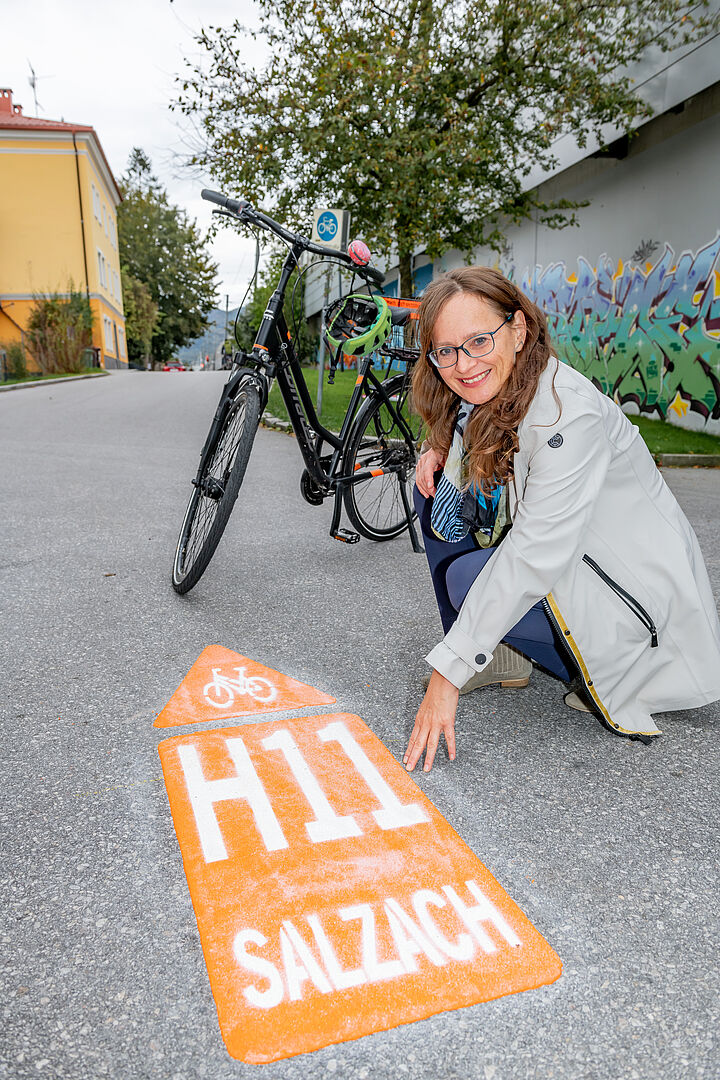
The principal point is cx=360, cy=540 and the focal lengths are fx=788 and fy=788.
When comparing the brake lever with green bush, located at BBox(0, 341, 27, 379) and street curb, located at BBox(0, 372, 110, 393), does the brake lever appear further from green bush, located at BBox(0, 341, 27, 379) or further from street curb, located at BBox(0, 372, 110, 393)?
green bush, located at BBox(0, 341, 27, 379)

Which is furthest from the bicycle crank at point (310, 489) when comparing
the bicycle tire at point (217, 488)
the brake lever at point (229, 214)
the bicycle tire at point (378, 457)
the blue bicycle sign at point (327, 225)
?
the blue bicycle sign at point (327, 225)

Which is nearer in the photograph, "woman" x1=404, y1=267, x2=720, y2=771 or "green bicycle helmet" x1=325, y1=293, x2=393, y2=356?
"woman" x1=404, y1=267, x2=720, y2=771

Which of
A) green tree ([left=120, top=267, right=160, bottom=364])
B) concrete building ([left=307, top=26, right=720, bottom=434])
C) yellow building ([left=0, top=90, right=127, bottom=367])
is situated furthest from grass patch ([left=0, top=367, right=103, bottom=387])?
green tree ([left=120, top=267, right=160, bottom=364])

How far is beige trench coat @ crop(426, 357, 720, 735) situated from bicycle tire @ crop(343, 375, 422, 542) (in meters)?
1.95

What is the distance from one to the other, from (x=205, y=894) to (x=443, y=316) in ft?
5.20

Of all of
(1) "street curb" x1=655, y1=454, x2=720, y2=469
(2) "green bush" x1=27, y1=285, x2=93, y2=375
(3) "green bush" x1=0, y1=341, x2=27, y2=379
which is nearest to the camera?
(1) "street curb" x1=655, y1=454, x2=720, y2=469

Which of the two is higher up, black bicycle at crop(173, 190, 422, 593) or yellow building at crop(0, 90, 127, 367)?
yellow building at crop(0, 90, 127, 367)

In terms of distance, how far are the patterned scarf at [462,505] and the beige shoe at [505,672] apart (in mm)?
481

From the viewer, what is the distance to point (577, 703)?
2.78 metres

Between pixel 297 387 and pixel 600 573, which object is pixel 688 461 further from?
pixel 600 573

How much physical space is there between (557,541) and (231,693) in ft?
4.43

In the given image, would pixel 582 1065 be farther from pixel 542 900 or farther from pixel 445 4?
pixel 445 4

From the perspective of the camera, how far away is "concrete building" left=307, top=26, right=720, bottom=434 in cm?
1078

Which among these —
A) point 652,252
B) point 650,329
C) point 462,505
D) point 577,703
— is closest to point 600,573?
point 462,505
